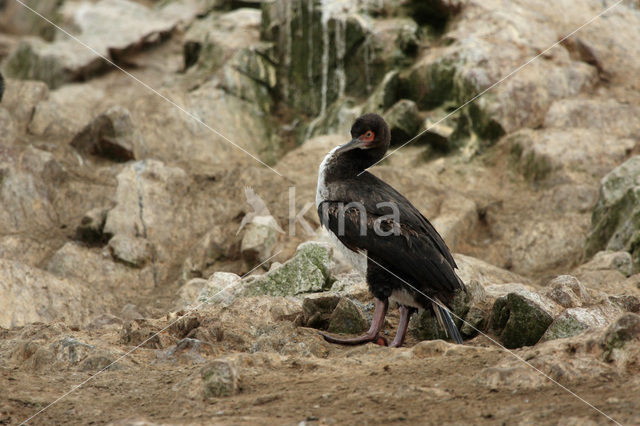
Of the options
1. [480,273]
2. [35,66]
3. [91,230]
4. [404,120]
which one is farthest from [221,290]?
[35,66]

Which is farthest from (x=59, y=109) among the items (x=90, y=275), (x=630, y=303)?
(x=630, y=303)

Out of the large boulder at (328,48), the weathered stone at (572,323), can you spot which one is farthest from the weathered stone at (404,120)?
the weathered stone at (572,323)

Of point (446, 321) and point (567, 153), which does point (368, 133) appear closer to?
point (446, 321)

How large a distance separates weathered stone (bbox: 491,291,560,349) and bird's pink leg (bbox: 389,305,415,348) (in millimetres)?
762

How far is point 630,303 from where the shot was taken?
6.47 metres

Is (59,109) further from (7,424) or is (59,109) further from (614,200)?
(7,424)

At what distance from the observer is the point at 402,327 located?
6.04 m

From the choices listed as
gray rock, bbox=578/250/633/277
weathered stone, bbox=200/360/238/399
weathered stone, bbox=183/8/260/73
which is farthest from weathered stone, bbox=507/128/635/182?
weathered stone, bbox=200/360/238/399

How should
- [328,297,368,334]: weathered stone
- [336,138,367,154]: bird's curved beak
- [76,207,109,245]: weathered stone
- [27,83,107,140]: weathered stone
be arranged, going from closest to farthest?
[328,297,368,334]: weathered stone → [336,138,367,154]: bird's curved beak → [76,207,109,245]: weathered stone → [27,83,107,140]: weathered stone

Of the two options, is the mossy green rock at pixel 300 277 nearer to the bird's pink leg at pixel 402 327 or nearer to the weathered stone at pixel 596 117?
the bird's pink leg at pixel 402 327

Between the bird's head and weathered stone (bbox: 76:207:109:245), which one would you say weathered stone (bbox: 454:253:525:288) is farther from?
weathered stone (bbox: 76:207:109:245)

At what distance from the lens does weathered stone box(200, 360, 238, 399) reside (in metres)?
4.50

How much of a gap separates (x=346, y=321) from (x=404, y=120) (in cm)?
883

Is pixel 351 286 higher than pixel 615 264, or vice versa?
pixel 351 286
